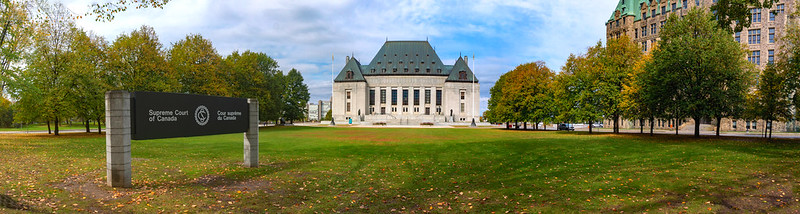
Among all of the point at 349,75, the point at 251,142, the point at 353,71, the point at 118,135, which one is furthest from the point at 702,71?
the point at 353,71

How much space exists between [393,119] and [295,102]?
93.3 ft

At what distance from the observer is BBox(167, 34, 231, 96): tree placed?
152ft

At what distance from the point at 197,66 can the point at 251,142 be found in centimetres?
3819

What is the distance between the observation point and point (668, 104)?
95.3ft

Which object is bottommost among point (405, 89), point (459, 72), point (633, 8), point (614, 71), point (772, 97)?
point (772, 97)

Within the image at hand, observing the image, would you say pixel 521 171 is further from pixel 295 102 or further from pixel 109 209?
pixel 295 102

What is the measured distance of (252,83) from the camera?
56719 millimetres

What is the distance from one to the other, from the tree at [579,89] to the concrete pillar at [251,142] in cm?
3379

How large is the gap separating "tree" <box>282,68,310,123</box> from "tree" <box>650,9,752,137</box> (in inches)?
2582

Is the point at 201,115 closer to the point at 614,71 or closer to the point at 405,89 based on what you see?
the point at 614,71

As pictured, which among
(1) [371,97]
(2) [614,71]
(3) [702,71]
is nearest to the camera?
(3) [702,71]

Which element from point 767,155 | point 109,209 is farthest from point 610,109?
point 109,209

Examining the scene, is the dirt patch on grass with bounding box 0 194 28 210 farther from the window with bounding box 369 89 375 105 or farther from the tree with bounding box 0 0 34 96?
the window with bounding box 369 89 375 105

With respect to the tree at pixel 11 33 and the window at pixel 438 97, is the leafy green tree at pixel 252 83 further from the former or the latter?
the window at pixel 438 97
